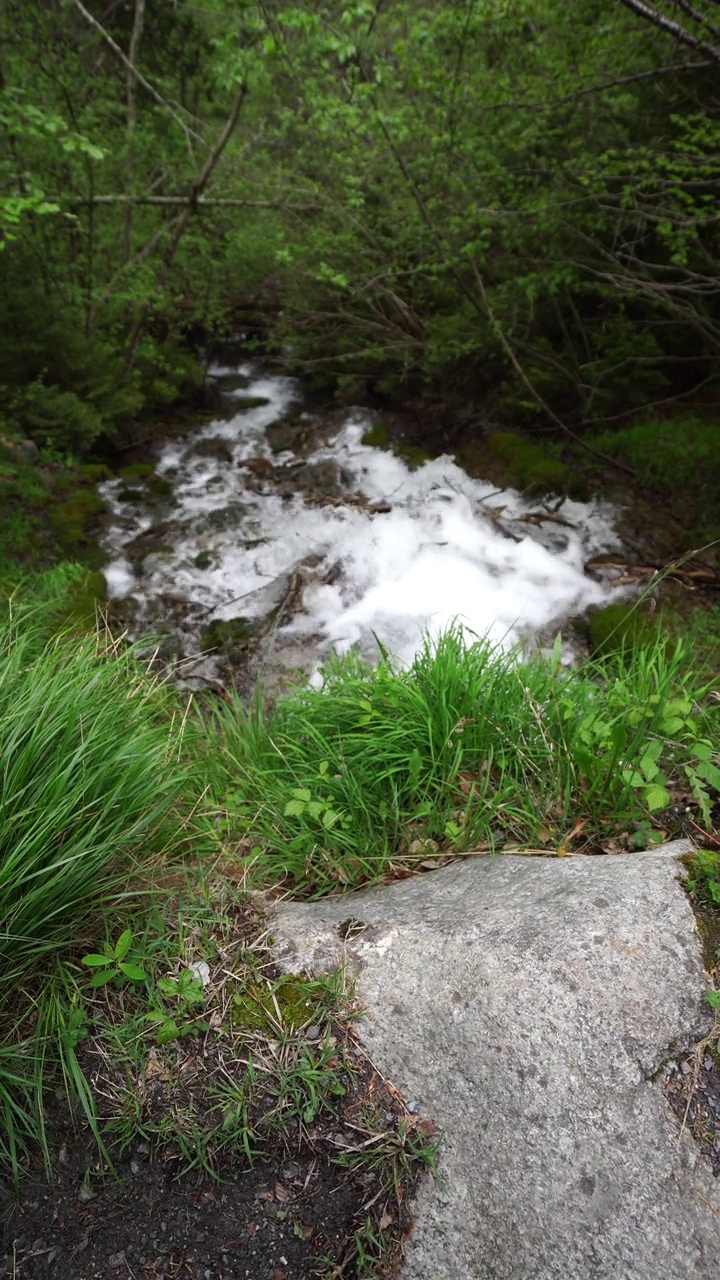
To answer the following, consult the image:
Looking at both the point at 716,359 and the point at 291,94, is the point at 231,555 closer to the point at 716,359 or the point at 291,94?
the point at 716,359

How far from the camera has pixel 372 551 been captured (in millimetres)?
6582

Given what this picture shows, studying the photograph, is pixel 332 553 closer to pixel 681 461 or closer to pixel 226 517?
pixel 226 517

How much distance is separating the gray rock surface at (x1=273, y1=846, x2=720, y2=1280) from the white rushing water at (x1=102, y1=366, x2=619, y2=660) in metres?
3.53

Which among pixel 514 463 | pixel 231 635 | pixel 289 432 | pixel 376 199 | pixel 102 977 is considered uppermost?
pixel 376 199

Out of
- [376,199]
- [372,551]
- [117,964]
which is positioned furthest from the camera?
[376,199]

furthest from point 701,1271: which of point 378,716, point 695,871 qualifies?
point 378,716

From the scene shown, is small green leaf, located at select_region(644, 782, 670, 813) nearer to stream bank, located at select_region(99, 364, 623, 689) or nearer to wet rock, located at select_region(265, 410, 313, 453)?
stream bank, located at select_region(99, 364, 623, 689)

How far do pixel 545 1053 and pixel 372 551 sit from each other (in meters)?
5.44

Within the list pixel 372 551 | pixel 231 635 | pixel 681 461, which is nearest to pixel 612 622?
pixel 681 461

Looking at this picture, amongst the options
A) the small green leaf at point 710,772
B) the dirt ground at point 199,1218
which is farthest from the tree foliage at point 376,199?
the dirt ground at point 199,1218

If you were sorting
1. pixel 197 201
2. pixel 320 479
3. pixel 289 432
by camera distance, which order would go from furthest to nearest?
pixel 289 432
pixel 320 479
pixel 197 201

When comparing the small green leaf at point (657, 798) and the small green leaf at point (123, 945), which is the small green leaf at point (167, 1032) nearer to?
the small green leaf at point (123, 945)

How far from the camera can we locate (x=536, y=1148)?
1379 mm

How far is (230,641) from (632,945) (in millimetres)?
4497
